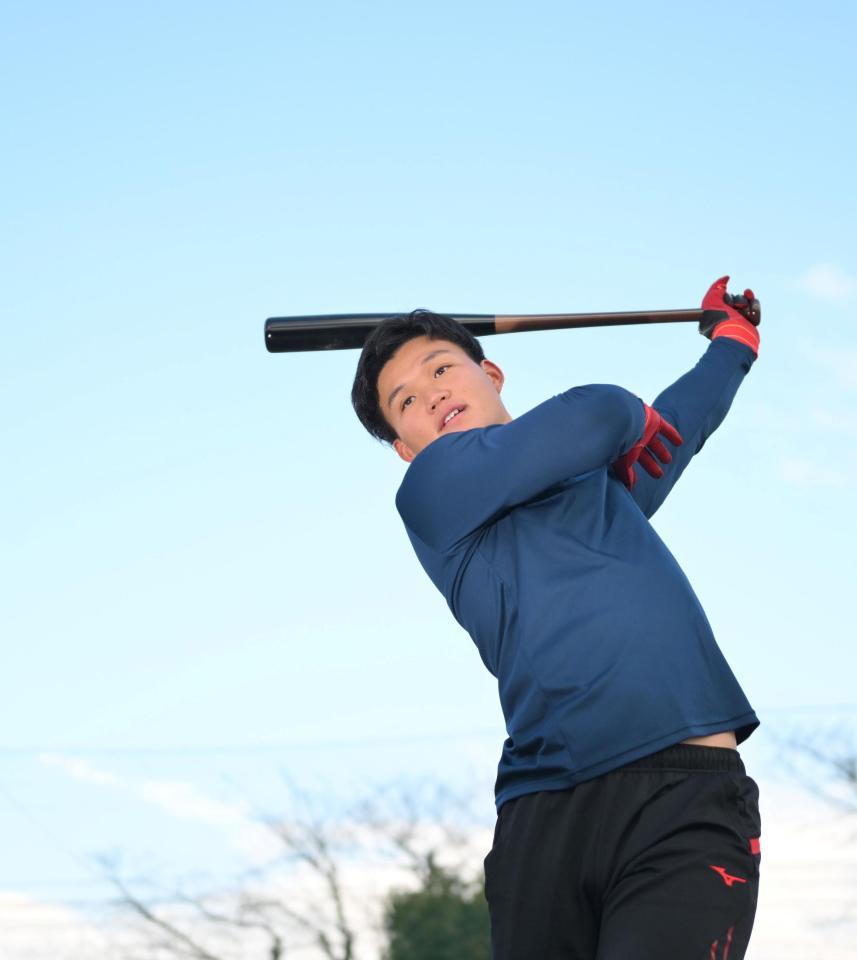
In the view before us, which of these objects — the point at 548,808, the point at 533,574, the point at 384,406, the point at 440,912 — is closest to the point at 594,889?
the point at 548,808

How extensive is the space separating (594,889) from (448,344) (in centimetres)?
138

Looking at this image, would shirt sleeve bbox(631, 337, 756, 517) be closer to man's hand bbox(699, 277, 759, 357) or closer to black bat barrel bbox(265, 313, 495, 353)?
man's hand bbox(699, 277, 759, 357)

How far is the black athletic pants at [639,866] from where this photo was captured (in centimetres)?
216

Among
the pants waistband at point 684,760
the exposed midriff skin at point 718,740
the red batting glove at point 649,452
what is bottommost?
the pants waistband at point 684,760

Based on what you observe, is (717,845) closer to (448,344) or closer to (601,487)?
(601,487)

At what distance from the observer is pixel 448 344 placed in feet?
10.4

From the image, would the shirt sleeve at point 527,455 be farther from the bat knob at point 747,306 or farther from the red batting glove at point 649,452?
the bat knob at point 747,306

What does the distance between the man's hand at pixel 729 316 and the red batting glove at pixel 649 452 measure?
2.47 ft

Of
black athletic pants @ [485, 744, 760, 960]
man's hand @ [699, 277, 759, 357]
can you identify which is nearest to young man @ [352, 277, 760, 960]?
black athletic pants @ [485, 744, 760, 960]

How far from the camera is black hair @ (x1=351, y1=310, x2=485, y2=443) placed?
3178 mm

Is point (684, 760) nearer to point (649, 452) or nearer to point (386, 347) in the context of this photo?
point (649, 452)

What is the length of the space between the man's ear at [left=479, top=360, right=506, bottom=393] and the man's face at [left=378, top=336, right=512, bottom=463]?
9.4 inches

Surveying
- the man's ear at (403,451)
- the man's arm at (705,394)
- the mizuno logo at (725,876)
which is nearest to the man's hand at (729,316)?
the man's arm at (705,394)

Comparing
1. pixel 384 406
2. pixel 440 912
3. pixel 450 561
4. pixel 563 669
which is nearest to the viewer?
pixel 563 669
